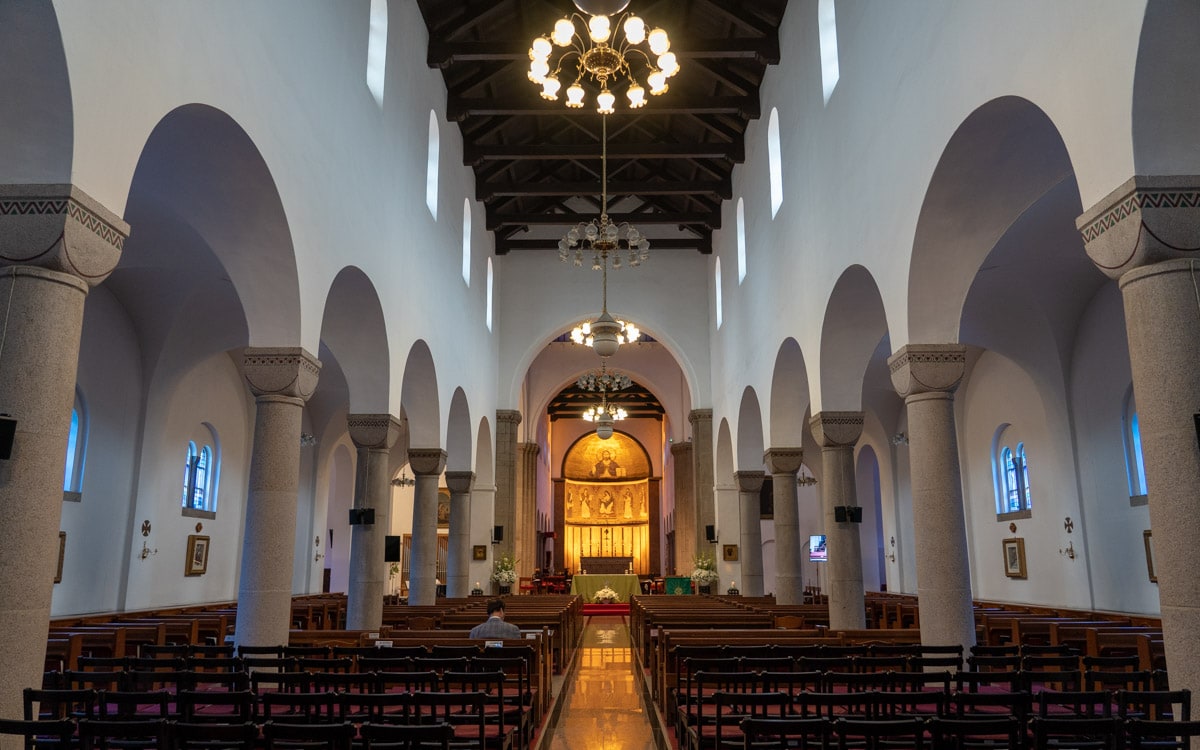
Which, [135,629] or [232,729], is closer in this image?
[232,729]

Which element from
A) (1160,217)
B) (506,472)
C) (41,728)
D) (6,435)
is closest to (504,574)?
(506,472)

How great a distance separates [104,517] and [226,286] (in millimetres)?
4667

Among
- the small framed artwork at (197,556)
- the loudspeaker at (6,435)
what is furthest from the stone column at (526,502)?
the loudspeaker at (6,435)

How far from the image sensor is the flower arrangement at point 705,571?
77.6 feet

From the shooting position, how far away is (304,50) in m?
9.62

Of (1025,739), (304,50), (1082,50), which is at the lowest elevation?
(1025,739)

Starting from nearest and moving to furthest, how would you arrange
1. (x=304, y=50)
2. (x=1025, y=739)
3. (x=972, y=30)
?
1. (x=1025, y=739)
2. (x=972, y=30)
3. (x=304, y=50)

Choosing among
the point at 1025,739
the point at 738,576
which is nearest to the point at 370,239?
the point at 1025,739

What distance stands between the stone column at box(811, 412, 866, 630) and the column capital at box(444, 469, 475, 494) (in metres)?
9.78

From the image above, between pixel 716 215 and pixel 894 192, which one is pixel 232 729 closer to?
pixel 894 192

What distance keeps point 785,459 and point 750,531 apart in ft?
15.8

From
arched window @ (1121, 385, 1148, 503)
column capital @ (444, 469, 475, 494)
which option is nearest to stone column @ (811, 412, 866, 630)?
arched window @ (1121, 385, 1148, 503)

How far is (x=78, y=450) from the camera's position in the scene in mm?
14945

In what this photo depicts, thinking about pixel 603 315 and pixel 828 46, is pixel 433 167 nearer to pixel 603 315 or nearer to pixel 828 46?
pixel 603 315
